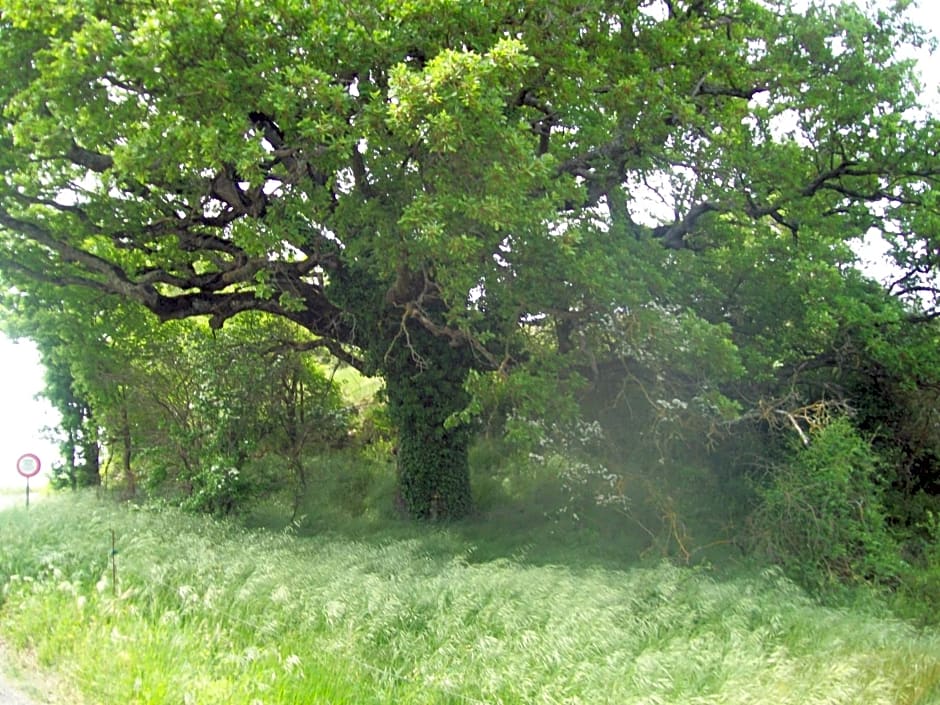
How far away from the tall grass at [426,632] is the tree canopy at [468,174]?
3483mm

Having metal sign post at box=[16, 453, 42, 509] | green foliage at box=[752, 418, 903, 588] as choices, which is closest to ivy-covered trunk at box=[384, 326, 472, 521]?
green foliage at box=[752, 418, 903, 588]

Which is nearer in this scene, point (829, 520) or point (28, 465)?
point (829, 520)

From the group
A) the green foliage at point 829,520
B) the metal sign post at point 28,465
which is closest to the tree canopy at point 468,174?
the green foliage at point 829,520

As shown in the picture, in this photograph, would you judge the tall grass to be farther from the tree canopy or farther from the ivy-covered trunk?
the ivy-covered trunk

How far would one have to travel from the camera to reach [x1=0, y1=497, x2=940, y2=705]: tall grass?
5.68 meters

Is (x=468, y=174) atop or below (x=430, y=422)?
atop

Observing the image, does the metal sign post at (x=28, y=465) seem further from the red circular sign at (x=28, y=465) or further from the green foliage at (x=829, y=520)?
the green foliage at (x=829, y=520)

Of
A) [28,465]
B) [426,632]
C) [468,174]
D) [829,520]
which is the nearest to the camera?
[426,632]

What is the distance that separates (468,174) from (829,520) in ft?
21.6

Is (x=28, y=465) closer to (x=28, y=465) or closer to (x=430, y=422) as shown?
(x=28, y=465)

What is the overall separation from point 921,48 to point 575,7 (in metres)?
6.88

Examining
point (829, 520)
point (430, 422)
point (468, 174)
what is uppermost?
point (468, 174)

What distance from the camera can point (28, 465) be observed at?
14.6m

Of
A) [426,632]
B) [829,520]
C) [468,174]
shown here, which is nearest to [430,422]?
[468,174]
